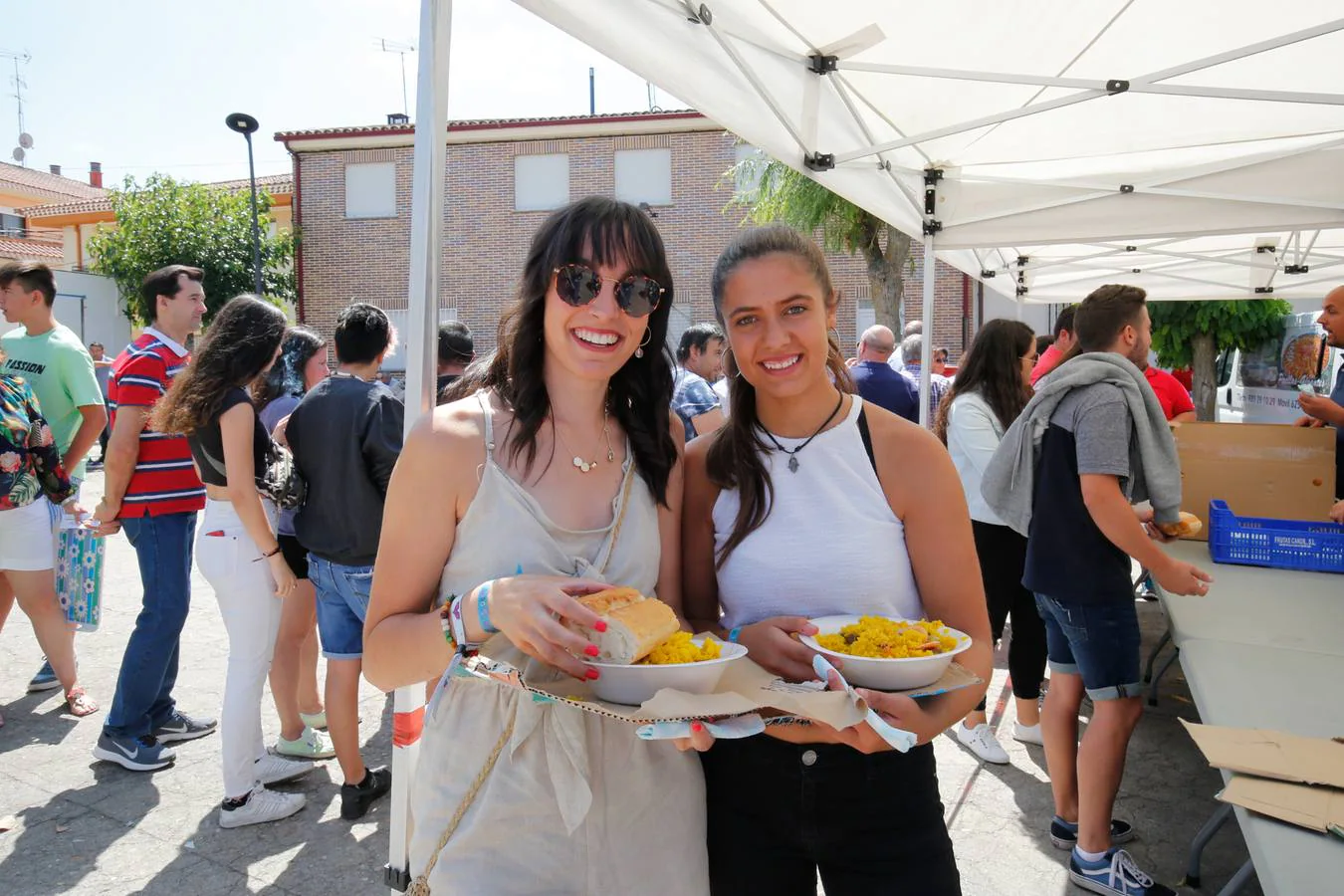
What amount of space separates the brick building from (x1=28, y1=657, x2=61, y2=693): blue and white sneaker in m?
17.8

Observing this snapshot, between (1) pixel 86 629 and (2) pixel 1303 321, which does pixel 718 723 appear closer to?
(1) pixel 86 629

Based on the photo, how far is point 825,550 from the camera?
1.68m

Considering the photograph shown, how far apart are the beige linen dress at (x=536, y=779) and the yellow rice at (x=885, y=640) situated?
40cm

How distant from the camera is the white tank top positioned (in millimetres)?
1678

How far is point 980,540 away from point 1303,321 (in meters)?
10.0

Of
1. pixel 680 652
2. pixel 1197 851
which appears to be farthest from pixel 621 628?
pixel 1197 851

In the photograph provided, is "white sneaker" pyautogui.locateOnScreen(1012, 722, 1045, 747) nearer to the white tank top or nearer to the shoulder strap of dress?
the white tank top

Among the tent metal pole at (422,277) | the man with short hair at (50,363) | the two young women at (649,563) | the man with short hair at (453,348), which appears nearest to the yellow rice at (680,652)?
the two young women at (649,563)

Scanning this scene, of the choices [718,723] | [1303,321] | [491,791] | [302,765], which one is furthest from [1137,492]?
[1303,321]

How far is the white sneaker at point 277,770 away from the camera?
3771 millimetres

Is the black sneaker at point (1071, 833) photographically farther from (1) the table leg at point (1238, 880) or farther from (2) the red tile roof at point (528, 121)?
(2) the red tile roof at point (528, 121)

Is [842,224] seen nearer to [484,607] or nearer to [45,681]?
[45,681]

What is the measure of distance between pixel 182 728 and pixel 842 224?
42.8 feet

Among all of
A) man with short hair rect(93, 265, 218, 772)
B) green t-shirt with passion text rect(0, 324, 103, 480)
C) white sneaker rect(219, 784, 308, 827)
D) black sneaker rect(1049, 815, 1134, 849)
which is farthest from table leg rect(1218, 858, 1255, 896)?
green t-shirt with passion text rect(0, 324, 103, 480)
